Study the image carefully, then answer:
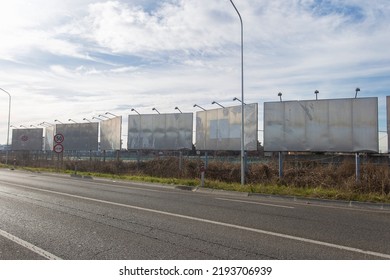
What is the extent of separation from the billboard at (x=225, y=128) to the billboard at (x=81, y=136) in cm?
1626

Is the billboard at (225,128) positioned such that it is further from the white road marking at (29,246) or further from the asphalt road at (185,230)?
the white road marking at (29,246)

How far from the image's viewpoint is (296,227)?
8.34m

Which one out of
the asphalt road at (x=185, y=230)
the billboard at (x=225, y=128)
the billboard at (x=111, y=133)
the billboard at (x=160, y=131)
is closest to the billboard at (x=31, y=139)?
the billboard at (x=111, y=133)

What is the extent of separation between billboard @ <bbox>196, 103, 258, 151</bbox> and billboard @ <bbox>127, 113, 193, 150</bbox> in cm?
129

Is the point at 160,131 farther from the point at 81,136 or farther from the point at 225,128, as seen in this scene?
the point at 81,136

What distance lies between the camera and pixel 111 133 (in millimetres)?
39688

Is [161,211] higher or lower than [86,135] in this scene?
lower

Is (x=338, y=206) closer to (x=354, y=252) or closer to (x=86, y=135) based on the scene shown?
(x=354, y=252)

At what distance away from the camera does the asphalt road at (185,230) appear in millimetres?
6023

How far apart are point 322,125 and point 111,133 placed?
23.2 metres

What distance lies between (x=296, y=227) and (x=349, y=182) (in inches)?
331

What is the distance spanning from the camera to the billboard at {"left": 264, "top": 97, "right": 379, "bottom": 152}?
23.3 metres

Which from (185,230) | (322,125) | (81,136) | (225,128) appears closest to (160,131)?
(225,128)
